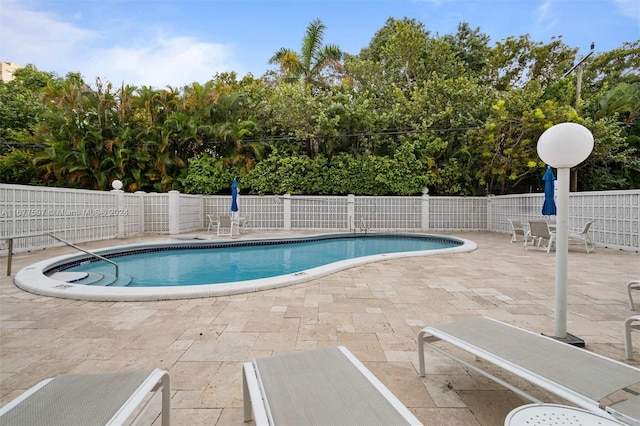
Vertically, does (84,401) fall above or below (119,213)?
below

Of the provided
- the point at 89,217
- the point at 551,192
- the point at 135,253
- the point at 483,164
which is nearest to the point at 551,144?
the point at 551,192

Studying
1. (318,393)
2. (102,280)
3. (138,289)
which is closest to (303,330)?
(318,393)

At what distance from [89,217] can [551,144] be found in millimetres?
11615

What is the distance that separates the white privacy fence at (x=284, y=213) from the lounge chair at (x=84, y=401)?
6.53 meters

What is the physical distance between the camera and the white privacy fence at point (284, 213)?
8.23 m

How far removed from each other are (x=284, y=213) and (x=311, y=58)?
8560mm

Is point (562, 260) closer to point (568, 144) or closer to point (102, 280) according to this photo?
point (568, 144)

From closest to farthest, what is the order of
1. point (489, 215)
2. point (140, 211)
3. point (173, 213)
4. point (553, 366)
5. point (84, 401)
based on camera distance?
point (84, 401), point (553, 366), point (140, 211), point (173, 213), point (489, 215)

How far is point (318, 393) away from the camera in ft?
5.09

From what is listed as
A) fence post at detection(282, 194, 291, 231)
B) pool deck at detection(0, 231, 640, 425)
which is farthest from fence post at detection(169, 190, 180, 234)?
pool deck at detection(0, 231, 640, 425)

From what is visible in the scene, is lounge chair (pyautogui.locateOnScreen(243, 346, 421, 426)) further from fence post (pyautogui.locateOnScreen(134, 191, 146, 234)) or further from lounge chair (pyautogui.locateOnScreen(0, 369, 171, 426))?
fence post (pyautogui.locateOnScreen(134, 191, 146, 234))

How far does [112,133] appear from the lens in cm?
1453

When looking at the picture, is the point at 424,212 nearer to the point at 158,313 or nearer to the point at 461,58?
the point at 461,58

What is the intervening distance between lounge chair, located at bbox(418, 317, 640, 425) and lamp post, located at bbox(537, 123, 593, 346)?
2.46ft
